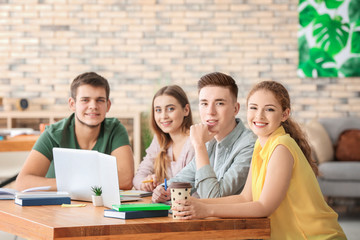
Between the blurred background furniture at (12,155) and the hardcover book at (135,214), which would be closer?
the hardcover book at (135,214)

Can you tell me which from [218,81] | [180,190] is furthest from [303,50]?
[180,190]

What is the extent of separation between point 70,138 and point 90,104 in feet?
0.76

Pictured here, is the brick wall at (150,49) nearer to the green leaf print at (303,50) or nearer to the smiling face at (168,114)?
the green leaf print at (303,50)

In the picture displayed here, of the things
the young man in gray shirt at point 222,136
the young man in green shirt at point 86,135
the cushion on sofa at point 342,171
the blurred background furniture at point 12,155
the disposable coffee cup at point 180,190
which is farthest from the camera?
the cushion on sofa at point 342,171

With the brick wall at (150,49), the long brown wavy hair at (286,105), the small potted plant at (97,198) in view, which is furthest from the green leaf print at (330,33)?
the small potted plant at (97,198)

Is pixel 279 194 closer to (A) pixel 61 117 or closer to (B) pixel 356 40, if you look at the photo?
(A) pixel 61 117

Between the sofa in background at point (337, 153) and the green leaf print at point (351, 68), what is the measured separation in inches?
24.2

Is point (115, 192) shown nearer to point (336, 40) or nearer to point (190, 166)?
point (190, 166)

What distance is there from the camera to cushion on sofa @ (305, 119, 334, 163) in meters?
4.89

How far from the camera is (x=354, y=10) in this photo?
570 centimetres

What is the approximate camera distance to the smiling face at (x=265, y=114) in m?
1.74

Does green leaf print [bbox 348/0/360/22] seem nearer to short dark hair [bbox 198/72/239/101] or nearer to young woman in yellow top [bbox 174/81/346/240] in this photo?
short dark hair [bbox 198/72/239/101]

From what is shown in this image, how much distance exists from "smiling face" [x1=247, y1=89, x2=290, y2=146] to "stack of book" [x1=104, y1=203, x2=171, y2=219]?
443 mm

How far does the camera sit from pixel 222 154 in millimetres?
2098
